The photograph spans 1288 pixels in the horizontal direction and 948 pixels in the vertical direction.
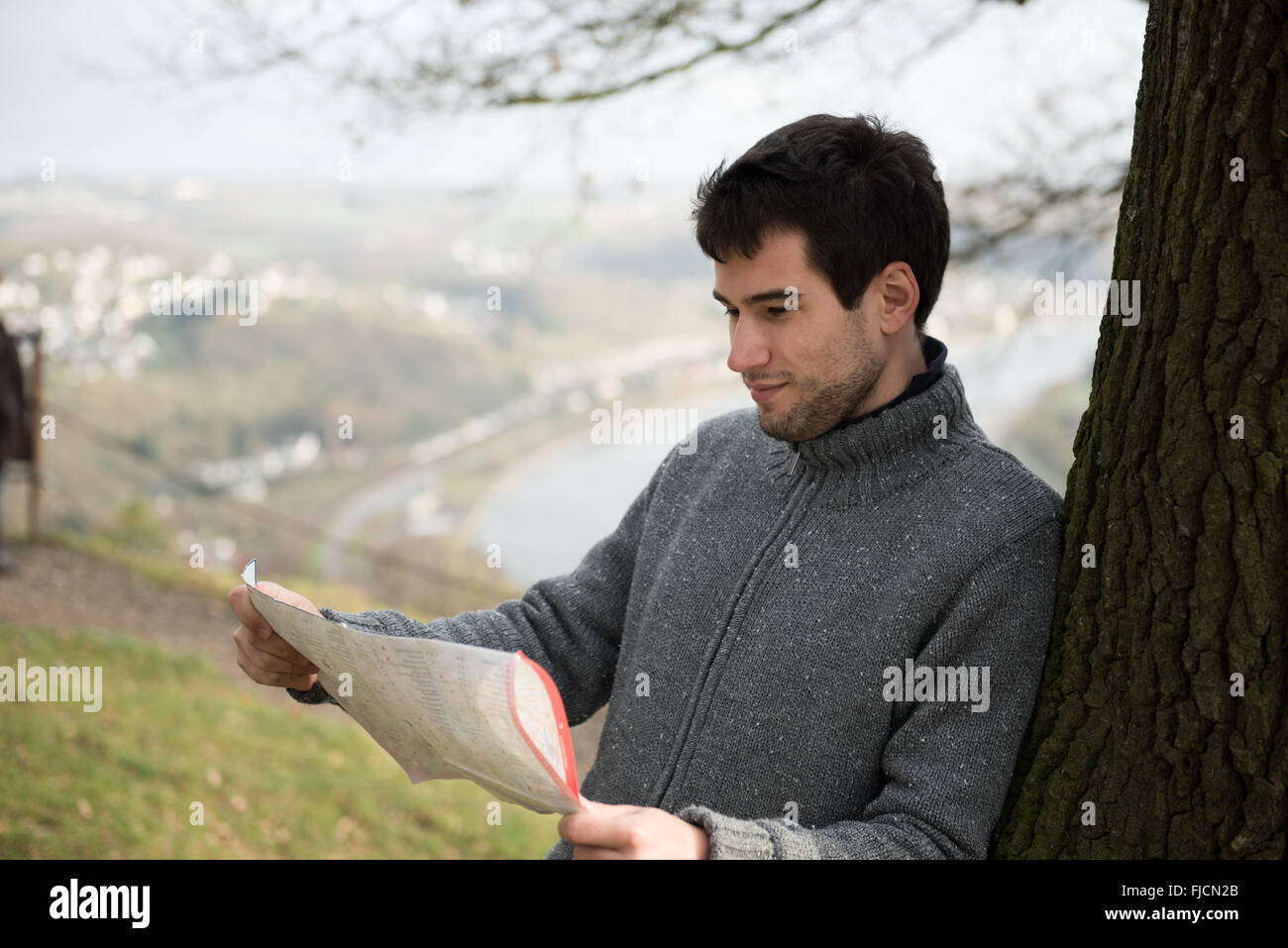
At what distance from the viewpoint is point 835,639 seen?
1586 millimetres

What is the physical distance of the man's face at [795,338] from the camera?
162 cm

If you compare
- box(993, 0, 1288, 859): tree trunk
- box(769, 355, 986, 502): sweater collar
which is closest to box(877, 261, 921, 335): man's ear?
box(769, 355, 986, 502): sweater collar

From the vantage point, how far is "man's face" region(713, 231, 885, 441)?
1.62 m

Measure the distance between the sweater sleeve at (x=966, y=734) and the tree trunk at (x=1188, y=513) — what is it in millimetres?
41

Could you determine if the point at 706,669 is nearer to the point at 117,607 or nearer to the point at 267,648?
the point at 267,648

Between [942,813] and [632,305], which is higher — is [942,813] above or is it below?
below

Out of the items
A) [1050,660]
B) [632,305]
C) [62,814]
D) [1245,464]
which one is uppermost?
[632,305]

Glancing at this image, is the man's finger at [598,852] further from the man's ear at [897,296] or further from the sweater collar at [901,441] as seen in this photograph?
the man's ear at [897,296]

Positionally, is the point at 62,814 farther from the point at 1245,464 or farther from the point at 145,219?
the point at 145,219

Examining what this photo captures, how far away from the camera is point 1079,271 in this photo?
14.5 feet
